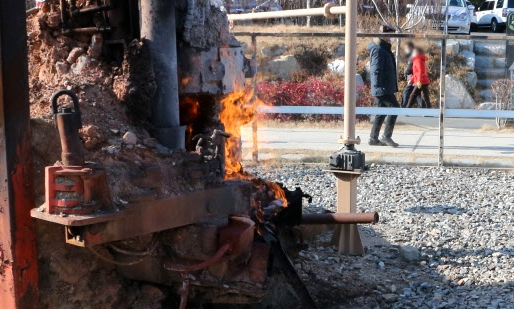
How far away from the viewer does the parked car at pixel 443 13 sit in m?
25.1

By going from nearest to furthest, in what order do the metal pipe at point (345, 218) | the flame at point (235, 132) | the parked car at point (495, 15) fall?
the flame at point (235, 132), the metal pipe at point (345, 218), the parked car at point (495, 15)

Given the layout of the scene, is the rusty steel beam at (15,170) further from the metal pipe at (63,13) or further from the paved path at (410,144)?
the paved path at (410,144)

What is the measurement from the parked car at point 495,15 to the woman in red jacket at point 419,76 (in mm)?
20182

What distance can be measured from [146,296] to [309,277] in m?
2.01

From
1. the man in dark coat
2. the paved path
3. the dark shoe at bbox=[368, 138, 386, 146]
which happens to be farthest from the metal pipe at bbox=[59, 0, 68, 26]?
the dark shoe at bbox=[368, 138, 386, 146]

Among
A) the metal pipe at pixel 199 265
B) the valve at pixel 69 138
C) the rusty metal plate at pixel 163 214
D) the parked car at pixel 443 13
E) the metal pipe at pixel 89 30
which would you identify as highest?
the parked car at pixel 443 13

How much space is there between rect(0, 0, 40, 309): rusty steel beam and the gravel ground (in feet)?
8.04

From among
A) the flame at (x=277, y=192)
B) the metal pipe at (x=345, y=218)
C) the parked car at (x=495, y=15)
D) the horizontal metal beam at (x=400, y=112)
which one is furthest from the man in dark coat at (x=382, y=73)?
the parked car at (x=495, y=15)

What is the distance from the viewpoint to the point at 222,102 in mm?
5375

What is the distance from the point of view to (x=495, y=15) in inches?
1305

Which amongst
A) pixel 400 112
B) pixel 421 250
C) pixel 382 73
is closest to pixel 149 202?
pixel 421 250

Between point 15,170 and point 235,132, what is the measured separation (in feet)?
8.15

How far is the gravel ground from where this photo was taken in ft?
18.7

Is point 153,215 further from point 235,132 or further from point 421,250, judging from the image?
point 421,250
